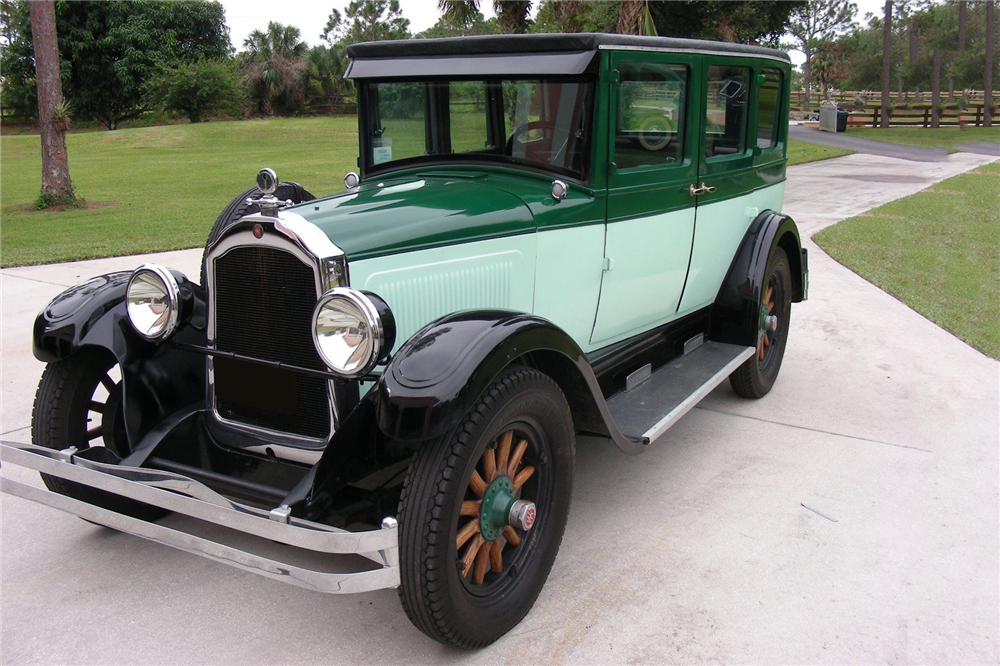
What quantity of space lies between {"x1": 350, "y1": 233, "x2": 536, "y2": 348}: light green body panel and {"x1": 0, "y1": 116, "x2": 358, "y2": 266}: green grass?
7229mm

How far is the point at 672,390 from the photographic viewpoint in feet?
12.3

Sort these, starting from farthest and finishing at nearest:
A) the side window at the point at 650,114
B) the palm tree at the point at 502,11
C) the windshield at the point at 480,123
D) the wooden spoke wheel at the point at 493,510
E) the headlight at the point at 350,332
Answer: the palm tree at the point at 502,11, the side window at the point at 650,114, the windshield at the point at 480,123, the wooden spoke wheel at the point at 493,510, the headlight at the point at 350,332

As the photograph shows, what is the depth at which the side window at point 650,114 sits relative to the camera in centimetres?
340

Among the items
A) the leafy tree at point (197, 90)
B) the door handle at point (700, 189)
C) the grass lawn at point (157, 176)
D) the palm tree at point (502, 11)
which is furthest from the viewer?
the leafy tree at point (197, 90)

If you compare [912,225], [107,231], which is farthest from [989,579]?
[107,231]

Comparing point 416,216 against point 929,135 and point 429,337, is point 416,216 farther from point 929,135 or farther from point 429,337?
point 929,135

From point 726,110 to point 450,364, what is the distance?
267cm

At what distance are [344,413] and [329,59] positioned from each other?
4081 cm

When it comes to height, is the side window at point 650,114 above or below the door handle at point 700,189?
above

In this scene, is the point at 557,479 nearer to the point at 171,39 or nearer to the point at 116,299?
the point at 116,299

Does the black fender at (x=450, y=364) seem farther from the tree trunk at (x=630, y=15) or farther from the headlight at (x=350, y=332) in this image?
the tree trunk at (x=630, y=15)

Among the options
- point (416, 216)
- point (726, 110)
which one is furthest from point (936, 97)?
point (416, 216)

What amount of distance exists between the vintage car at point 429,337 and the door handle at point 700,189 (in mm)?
19

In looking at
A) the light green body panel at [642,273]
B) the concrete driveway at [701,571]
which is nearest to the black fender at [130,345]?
the concrete driveway at [701,571]
